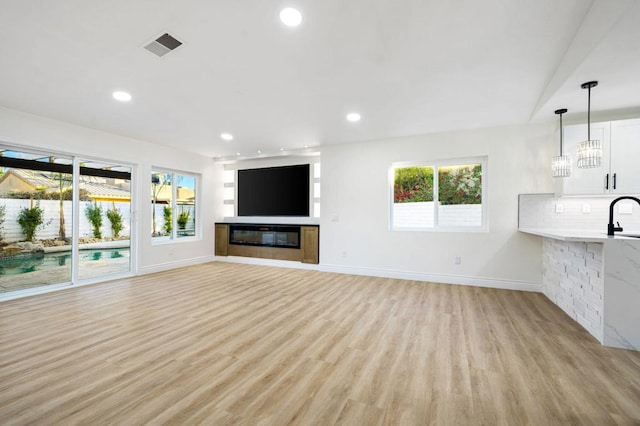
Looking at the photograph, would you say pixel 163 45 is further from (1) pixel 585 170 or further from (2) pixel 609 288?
(1) pixel 585 170

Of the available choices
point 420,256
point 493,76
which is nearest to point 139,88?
point 493,76

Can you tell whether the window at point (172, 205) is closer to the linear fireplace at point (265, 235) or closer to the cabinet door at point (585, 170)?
the linear fireplace at point (265, 235)

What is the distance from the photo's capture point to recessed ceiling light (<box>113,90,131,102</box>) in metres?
3.43

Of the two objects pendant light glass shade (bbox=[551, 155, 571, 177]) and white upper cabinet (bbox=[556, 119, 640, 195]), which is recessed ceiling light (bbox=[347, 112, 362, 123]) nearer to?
pendant light glass shade (bbox=[551, 155, 571, 177])

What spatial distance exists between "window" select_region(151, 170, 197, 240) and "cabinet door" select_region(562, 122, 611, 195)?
724 centimetres

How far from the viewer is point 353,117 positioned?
4188mm

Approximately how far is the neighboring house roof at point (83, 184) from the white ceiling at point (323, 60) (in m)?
0.94

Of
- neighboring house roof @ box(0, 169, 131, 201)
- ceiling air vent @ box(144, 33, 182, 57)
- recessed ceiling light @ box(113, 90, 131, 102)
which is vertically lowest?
neighboring house roof @ box(0, 169, 131, 201)

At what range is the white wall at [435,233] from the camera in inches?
170

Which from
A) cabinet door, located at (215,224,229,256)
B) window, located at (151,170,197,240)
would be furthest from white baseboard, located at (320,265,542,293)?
window, located at (151,170,197,240)

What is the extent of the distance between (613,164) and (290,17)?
4318mm

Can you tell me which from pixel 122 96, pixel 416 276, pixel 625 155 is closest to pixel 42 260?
pixel 122 96

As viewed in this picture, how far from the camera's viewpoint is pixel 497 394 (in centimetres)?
180

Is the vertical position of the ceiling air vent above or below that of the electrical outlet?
above
